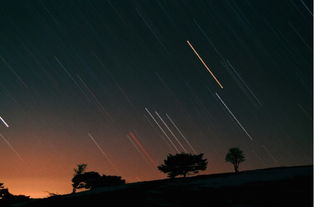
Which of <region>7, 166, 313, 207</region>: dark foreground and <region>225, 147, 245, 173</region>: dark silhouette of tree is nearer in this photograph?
<region>7, 166, 313, 207</region>: dark foreground

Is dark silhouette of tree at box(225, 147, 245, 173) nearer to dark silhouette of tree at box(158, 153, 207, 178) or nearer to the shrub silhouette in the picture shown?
dark silhouette of tree at box(158, 153, 207, 178)

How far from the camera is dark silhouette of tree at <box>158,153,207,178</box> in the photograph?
55156 mm

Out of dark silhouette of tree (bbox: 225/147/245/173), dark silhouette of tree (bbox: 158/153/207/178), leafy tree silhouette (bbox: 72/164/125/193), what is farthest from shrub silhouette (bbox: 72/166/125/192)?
dark silhouette of tree (bbox: 225/147/245/173)

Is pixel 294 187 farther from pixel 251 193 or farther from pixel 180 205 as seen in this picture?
pixel 180 205

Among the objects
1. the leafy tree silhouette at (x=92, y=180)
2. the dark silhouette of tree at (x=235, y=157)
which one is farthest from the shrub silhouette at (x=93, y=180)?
the dark silhouette of tree at (x=235, y=157)

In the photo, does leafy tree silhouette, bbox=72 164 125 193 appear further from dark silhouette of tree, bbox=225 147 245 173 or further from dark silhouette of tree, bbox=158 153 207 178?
dark silhouette of tree, bbox=225 147 245 173

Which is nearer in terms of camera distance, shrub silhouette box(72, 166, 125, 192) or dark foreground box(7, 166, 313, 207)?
dark foreground box(7, 166, 313, 207)

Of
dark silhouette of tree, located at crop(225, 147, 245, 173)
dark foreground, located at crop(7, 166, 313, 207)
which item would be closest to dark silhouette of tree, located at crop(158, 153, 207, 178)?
dark silhouette of tree, located at crop(225, 147, 245, 173)

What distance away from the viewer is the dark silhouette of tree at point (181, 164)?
5516 cm

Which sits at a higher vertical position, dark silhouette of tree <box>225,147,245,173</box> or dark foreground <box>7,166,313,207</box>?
dark foreground <box>7,166,313,207</box>

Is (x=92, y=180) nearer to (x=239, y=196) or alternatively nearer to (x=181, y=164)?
(x=181, y=164)

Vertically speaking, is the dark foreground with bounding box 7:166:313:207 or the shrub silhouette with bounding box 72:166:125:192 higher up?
the shrub silhouette with bounding box 72:166:125:192

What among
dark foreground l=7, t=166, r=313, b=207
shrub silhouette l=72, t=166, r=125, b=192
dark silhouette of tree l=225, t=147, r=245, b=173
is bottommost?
dark silhouette of tree l=225, t=147, r=245, b=173

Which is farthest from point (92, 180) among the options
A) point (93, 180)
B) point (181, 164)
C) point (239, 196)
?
point (239, 196)
